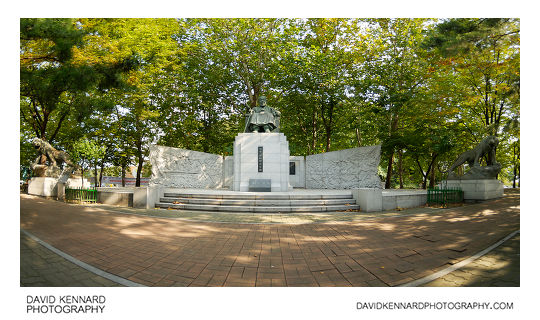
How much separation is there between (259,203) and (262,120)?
587 centimetres

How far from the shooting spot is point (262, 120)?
11961 mm

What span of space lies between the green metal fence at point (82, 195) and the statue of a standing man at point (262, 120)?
25.0ft

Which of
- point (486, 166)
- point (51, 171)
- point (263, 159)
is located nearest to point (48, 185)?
point (51, 171)

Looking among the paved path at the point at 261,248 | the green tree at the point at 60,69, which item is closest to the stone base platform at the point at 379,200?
the paved path at the point at 261,248

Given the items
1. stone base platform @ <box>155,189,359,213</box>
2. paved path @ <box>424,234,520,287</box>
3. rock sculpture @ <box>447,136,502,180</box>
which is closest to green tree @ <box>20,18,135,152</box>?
stone base platform @ <box>155,189,359,213</box>

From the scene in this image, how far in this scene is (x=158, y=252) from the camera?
326 centimetres

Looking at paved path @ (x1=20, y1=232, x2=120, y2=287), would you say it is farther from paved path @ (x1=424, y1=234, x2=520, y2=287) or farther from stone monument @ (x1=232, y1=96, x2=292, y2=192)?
stone monument @ (x1=232, y1=96, x2=292, y2=192)

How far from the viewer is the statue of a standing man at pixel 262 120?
11.9 meters

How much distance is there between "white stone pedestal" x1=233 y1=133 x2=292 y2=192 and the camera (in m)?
11.2

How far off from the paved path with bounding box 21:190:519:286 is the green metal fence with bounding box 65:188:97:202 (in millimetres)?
4149

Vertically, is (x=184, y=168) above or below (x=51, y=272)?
above

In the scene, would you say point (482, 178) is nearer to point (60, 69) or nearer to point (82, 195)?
point (60, 69)

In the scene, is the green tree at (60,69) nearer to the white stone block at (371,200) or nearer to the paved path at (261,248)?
the paved path at (261,248)
